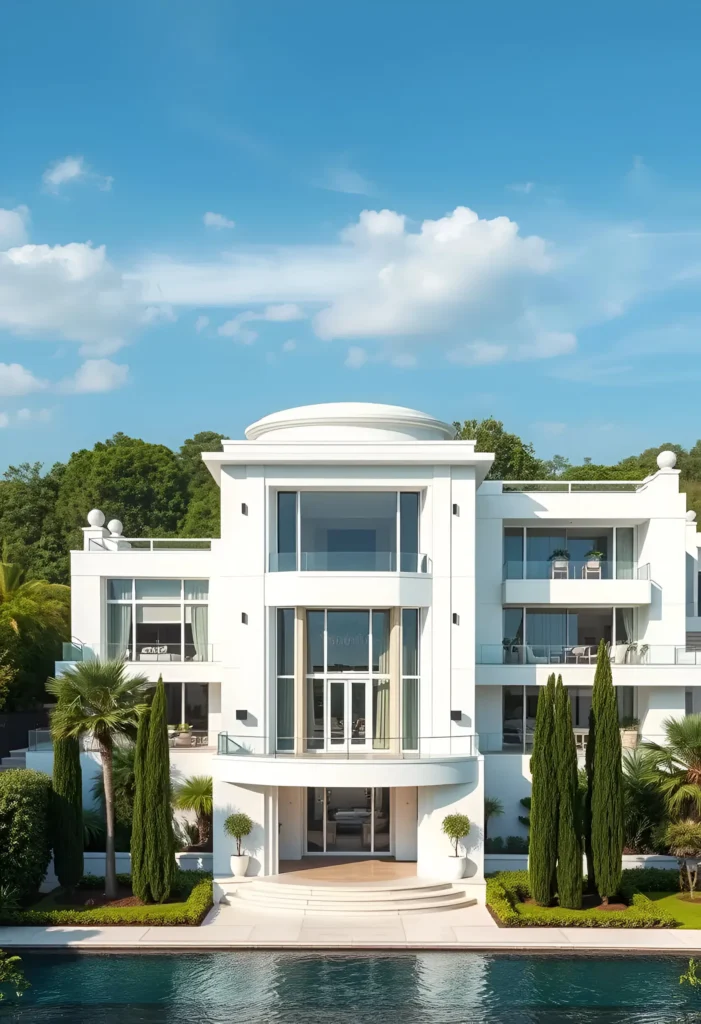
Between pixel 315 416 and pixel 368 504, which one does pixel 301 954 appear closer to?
pixel 368 504

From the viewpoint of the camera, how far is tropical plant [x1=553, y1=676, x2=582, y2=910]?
23.5 metres

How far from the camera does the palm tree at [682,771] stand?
24750mm

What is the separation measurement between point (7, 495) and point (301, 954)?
45.3 meters

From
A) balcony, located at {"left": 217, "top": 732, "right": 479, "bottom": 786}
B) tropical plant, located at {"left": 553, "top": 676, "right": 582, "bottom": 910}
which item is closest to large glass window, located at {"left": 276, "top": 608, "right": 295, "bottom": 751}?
balcony, located at {"left": 217, "top": 732, "right": 479, "bottom": 786}

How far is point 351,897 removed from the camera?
24234 mm

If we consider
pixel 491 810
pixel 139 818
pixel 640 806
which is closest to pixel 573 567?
pixel 640 806

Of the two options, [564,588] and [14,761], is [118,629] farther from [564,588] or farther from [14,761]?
[564,588]

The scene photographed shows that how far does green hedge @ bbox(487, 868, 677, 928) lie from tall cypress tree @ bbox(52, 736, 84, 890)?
375 inches

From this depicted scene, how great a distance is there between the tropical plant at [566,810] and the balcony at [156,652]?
11.4 meters

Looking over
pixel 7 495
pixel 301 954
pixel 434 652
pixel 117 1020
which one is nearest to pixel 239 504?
pixel 434 652

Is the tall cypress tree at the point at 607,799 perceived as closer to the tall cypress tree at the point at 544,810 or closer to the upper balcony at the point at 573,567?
the tall cypress tree at the point at 544,810

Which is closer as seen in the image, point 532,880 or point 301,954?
point 301,954

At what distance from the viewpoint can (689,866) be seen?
25266 mm

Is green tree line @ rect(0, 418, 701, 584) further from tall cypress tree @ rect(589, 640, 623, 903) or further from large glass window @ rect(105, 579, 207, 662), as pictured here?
tall cypress tree @ rect(589, 640, 623, 903)
